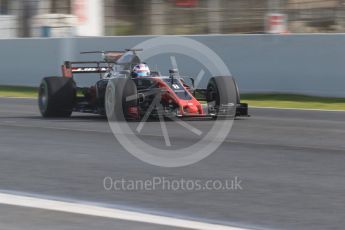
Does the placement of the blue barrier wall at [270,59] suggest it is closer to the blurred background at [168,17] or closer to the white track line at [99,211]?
the blurred background at [168,17]

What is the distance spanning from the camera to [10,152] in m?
9.48

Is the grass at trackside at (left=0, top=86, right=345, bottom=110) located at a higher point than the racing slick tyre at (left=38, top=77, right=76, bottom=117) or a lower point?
lower

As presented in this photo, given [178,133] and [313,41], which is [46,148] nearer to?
[178,133]

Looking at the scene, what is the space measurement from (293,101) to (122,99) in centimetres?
668

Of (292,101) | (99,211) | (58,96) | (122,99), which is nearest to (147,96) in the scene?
(122,99)

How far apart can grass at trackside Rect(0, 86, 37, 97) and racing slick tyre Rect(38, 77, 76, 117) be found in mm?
6919

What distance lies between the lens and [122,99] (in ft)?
40.2

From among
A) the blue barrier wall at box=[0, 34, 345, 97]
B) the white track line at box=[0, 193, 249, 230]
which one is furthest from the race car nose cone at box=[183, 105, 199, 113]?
the blue barrier wall at box=[0, 34, 345, 97]

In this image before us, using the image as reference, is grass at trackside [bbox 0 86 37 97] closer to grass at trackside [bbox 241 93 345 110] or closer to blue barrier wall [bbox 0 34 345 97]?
blue barrier wall [bbox 0 34 345 97]

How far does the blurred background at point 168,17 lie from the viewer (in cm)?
2114

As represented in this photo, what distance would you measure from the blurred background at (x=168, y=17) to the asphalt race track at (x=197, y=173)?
344 inches

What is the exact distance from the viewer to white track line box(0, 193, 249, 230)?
552 centimetres

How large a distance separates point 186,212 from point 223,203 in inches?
19.7

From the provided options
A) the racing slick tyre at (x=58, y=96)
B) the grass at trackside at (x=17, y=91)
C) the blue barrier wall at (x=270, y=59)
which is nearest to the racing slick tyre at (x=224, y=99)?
the racing slick tyre at (x=58, y=96)
